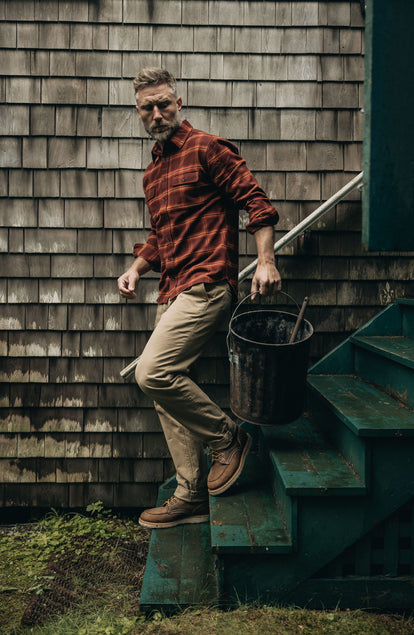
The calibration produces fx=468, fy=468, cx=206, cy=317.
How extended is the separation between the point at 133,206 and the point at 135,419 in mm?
1322

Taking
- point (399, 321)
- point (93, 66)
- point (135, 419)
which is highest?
point (93, 66)

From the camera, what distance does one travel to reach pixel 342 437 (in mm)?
2096

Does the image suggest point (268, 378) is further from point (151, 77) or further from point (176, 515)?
point (151, 77)

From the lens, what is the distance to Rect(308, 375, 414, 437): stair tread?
5.82 feet

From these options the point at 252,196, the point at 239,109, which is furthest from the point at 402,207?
the point at 239,109

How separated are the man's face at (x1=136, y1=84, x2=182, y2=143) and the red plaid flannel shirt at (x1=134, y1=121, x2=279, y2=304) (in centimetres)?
5

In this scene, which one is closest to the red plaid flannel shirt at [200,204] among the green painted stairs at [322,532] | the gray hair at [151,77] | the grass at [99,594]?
the gray hair at [151,77]

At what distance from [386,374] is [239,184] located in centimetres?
118

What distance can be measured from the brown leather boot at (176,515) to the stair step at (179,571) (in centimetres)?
3

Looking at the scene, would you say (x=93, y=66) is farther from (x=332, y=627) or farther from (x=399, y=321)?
(x=332, y=627)

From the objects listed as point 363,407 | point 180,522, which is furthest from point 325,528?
point 180,522

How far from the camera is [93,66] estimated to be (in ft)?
9.26

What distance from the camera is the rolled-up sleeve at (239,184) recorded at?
6.73ft

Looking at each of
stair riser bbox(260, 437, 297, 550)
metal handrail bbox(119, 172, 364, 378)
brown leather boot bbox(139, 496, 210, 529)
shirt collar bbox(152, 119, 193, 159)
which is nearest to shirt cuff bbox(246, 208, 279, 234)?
shirt collar bbox(152, 119, 193, 159)
